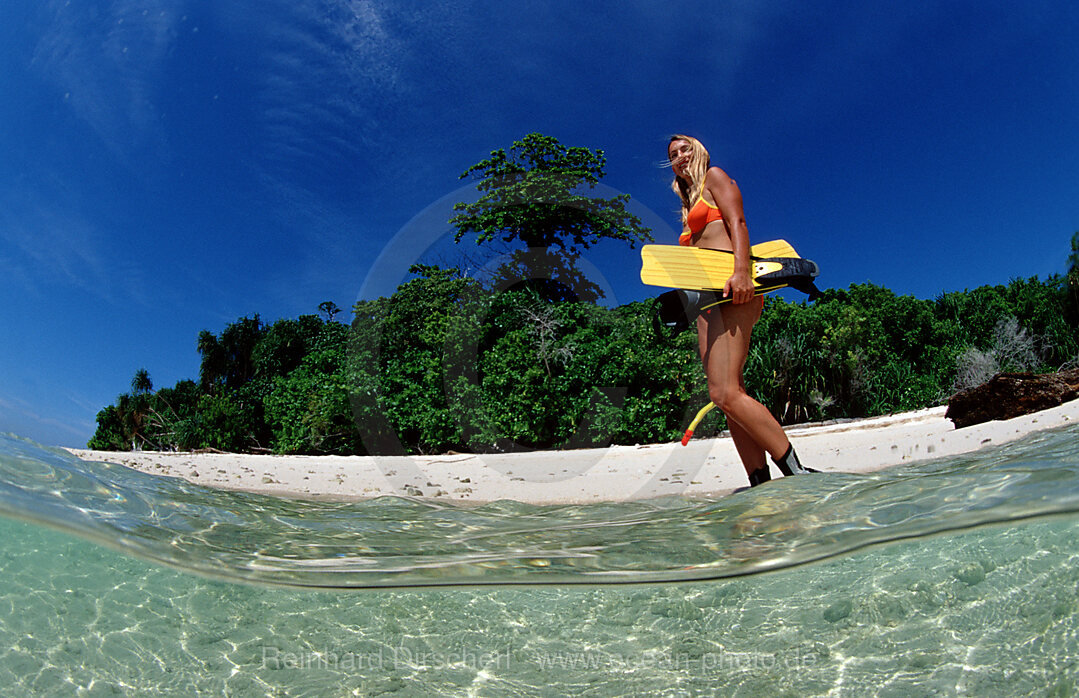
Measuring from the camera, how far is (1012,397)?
6660 millimetres

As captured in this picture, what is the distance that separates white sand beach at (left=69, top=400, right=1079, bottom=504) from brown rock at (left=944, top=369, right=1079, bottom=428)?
0.92ft

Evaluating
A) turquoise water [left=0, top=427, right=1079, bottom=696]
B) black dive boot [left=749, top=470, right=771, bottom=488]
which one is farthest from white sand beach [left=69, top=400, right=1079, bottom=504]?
turquoise water [left=0, top=427, right=1079, bottom=696]

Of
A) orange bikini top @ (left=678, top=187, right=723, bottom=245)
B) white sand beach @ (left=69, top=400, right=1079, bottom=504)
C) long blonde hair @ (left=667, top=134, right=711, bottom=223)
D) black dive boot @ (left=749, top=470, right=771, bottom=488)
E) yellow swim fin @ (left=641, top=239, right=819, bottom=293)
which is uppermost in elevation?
long blonde hair @ (left=667, top=134, right=711, bottom=223)

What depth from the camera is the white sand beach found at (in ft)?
18.5

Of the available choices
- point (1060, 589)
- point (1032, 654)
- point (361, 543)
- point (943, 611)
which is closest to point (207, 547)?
point (361, 543)

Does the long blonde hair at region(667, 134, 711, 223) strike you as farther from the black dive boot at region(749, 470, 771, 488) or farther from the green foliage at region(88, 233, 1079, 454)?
the green foliage at region(88, 233, 1079, 454)

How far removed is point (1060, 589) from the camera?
232 cm

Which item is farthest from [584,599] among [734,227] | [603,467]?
[603,467]

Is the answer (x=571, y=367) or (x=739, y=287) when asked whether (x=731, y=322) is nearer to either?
(x=739, y=287)

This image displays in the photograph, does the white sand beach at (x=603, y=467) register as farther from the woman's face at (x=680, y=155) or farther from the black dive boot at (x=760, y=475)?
the woman's face at (x=680, y=155)

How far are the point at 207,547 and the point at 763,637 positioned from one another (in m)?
2.57

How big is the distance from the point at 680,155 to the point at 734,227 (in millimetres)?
717

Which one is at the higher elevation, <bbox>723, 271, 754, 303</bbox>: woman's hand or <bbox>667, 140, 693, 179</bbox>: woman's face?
<bbox>667, 140, 693, 179</bbox>: woman's face

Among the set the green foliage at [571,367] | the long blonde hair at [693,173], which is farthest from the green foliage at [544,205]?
the long blonde hair at [693,173]
